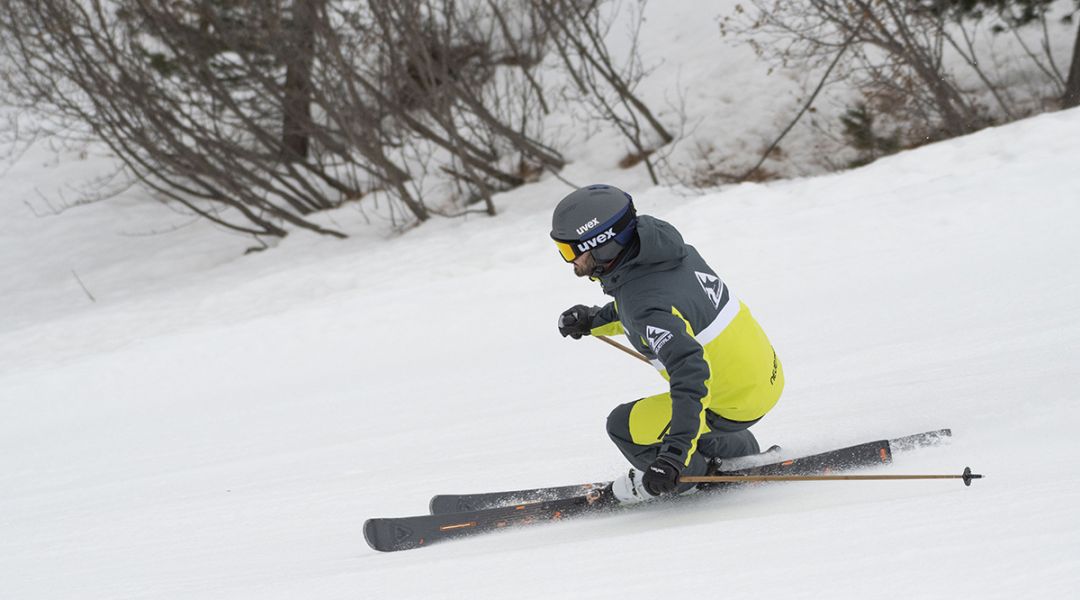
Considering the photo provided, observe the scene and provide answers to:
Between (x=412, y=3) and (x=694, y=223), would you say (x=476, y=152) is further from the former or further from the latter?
(x=694, y=223)

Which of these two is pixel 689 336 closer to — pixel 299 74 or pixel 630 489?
pixel 630 489

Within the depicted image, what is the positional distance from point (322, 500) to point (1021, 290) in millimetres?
4309

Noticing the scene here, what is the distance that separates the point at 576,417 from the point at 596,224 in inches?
93.5

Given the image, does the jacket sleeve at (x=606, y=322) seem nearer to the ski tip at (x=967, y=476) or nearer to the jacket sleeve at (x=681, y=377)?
the jacket sleeve at (x=681, y=377)

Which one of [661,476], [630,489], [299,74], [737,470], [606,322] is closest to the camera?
[661,476]

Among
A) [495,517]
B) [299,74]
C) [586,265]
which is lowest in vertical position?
[495,517]

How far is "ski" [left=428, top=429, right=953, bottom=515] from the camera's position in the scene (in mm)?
3922

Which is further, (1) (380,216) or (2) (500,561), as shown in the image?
(1) (380,216)

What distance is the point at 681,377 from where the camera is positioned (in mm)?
3389

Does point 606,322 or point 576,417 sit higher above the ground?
point 606,322

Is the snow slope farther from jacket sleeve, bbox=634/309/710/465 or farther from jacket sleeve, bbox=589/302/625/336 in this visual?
jacket sleeve, bbox=589/302/625/336

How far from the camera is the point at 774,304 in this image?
23.1 feet

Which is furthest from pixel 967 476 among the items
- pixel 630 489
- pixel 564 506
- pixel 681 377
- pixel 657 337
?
pixel 564 506

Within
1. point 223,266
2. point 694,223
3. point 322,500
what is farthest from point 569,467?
point 223,266
